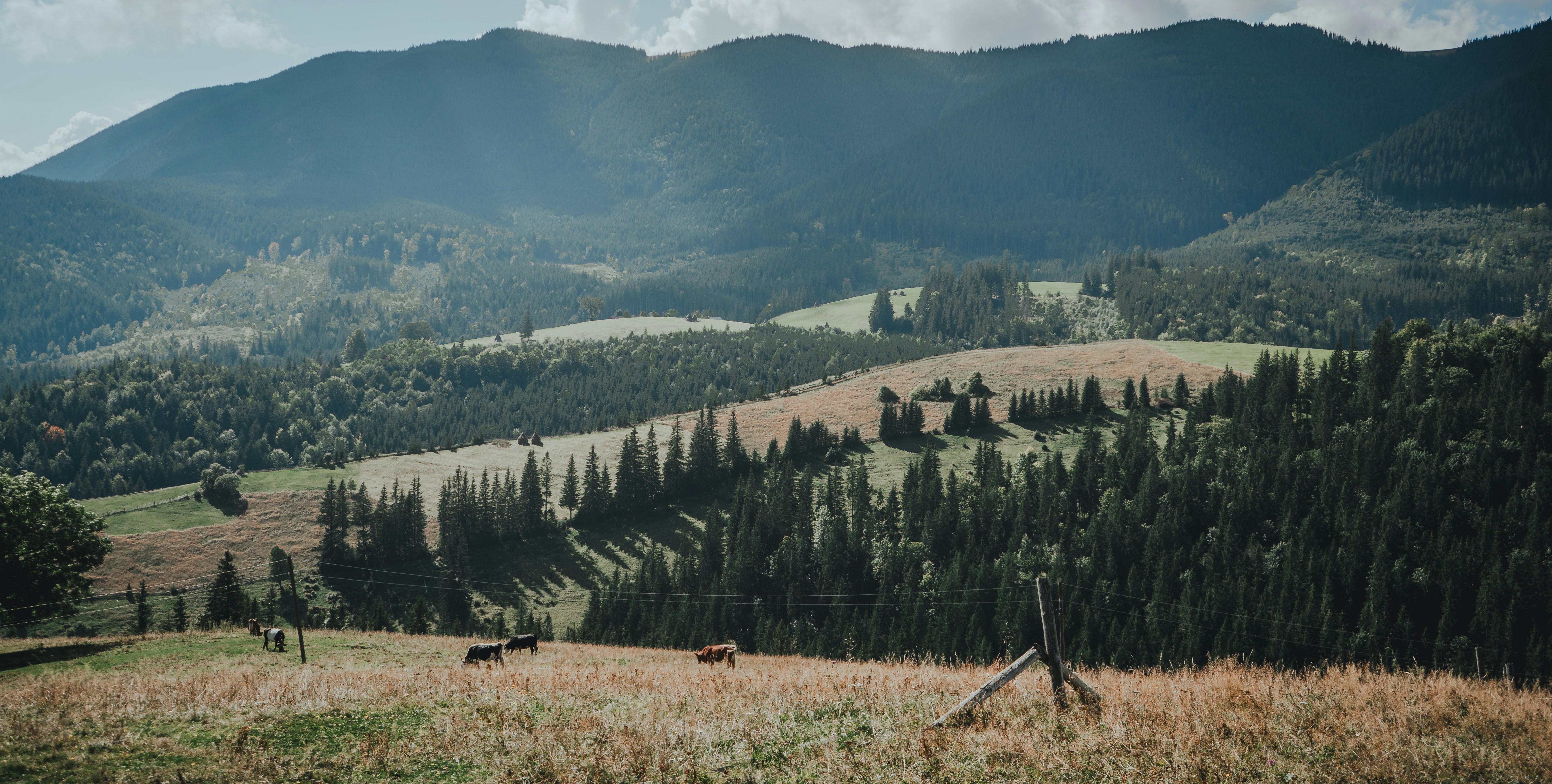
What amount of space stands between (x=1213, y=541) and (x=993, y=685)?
110809 millimetres

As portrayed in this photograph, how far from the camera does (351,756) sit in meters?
21.2

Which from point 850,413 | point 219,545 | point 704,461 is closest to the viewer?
point 219,545

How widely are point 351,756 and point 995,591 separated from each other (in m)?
99.5

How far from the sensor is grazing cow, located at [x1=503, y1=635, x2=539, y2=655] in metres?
48.7

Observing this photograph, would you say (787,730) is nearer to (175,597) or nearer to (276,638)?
(276,638)

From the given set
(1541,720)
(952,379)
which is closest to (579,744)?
(1541,720)

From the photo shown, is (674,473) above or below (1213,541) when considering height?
above

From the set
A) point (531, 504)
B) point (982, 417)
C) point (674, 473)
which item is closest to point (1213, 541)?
point (982, 417)

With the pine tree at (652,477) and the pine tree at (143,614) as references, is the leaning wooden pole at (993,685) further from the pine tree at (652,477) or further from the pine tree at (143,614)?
the pine tree at (652,477)

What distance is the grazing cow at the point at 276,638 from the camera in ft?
157

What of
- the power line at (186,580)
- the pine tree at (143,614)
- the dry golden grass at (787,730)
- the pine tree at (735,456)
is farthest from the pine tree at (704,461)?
the dry golden grass at (787,730)

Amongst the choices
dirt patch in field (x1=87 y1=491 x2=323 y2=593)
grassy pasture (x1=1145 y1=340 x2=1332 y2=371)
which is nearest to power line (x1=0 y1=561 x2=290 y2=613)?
dirt patch in field (x1=87 y1=491 x2=323 y2=593)

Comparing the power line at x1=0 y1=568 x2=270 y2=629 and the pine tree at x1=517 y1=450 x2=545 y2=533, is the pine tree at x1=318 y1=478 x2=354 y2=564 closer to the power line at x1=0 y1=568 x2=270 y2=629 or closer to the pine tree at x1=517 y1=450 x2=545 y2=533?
the power line at x1=0 y1=568 x2=270 y2=629

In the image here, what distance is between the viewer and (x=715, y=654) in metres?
41.6
